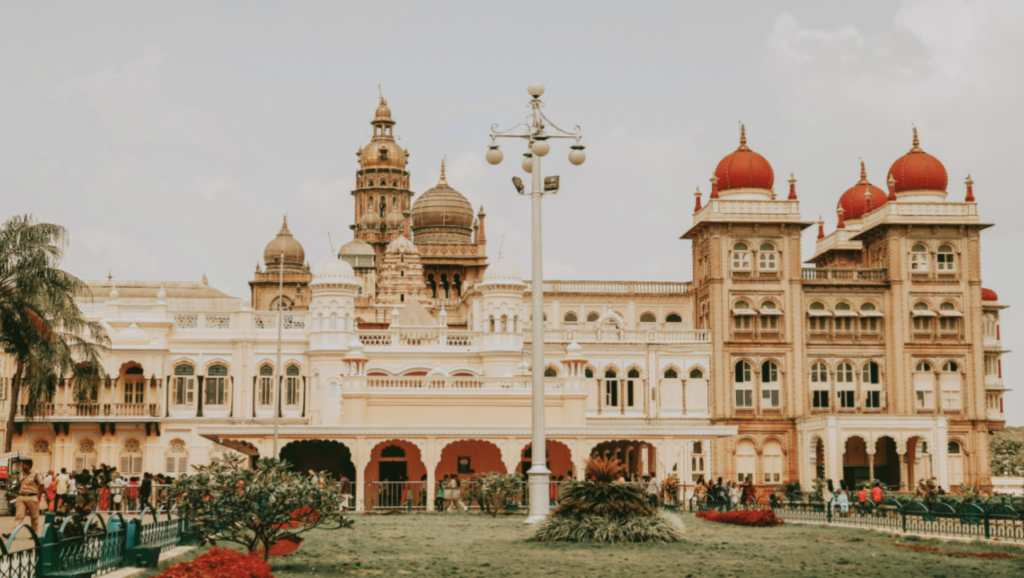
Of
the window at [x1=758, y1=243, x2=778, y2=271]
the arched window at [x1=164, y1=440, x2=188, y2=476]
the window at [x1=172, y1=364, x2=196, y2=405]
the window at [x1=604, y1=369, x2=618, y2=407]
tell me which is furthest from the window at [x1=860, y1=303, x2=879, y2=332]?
the arched window at [x1=164, y1=440, x2=188, y2=476]

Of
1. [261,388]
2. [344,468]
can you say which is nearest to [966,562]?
[344,468]

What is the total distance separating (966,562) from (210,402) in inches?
1460

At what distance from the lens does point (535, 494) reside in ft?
77.3

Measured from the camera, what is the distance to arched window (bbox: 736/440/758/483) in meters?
56.8

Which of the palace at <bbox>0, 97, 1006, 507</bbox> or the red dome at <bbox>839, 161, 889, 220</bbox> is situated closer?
the palace at <bbox>0, 97, 1006, 507</bbox>

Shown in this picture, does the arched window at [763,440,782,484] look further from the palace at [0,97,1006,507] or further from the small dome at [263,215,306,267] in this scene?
the small dome at [263,215,306,267]

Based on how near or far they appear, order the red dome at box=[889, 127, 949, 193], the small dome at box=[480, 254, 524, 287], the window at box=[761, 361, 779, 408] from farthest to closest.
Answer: the red dome at box=[889, 127, 949, 193] → the window at box=[761, 361, 779, 408] → the small dome at box=[480, 254, 524, 287]

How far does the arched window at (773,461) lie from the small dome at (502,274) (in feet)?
56.1

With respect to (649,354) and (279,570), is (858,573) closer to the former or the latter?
(279,570)

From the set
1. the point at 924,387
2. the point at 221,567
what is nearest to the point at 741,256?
the point at 924,387

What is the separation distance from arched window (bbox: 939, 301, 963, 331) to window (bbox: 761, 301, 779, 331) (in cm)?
843

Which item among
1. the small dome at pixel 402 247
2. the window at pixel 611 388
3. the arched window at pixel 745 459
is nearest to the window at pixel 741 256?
the window at pixel 611 388

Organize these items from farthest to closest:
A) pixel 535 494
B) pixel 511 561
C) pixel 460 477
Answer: pixel 460 477
pixel 535 494
pixel 511 561

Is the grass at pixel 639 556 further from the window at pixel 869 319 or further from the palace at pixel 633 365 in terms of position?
the window at pixel 869 319
